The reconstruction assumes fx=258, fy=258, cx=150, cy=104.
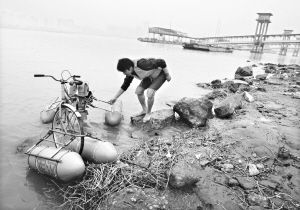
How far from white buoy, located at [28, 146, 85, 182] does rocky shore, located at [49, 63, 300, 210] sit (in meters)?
0.22

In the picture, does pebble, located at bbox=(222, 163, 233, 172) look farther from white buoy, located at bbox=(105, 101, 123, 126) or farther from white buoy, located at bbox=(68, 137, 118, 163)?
white buoy, located at bbox=(105, 101, 123, 126)

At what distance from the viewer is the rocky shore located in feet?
12.5

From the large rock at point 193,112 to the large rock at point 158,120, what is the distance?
1.09 feet

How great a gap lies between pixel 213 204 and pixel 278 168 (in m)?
1.72

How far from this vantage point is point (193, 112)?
7.16m

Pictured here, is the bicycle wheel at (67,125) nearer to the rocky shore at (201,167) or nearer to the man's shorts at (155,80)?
the rocky shore at (201,167)

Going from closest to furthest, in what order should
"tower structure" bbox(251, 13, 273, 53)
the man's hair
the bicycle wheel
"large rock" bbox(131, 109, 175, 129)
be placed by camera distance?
the bicycle wheel, the man's hair, "large rock" bbox(131, 109, 175, 129), "tower structure" bbox(251, 13, 273, 53)

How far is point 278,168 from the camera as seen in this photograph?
4.72 meters

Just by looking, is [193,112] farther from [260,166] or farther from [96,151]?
[96,151]

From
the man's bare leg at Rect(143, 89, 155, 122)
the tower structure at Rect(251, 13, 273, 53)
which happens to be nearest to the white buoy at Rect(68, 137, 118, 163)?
the man's bare leg at Rect(143, 89, 155, 122)

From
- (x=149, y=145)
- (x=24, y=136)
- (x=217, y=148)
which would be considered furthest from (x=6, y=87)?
(x=217, y=148)

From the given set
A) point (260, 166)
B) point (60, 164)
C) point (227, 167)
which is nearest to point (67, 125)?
point (60, 164)

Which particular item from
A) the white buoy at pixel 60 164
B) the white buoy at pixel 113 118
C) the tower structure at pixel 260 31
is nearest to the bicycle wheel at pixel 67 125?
the white buoy at pixel 60 164

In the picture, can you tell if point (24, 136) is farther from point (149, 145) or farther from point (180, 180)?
point (180, 180)
